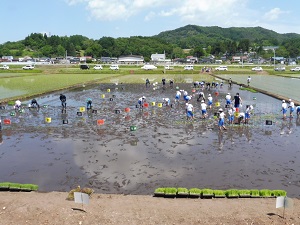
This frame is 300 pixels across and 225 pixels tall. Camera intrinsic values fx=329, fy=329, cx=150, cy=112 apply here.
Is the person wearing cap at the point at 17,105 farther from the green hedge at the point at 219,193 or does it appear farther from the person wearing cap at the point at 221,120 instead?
the green hedge at the point at 219,193

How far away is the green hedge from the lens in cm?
1121

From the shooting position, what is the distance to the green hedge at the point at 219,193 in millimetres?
11211

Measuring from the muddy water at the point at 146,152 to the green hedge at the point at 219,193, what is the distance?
93 cm

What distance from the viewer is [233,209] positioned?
10.2m

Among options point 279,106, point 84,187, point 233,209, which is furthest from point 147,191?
point 279,106

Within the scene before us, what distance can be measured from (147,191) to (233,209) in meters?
3.24

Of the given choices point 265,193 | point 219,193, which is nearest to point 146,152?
point 219,193

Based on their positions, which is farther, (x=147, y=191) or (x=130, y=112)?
(x=130, y=112)

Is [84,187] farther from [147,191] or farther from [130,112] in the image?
[130,112]

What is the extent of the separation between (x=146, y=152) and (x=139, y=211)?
6.40 metres

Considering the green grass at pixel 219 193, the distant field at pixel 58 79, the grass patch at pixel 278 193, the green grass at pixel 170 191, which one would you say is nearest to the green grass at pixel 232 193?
the green grass at pixel 219 193

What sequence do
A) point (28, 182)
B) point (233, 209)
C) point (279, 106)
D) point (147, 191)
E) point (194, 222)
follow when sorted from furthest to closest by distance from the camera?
point (279, 106)
point (28, 182)
point (147, 191)
point (233, 209)
point (194, 222)

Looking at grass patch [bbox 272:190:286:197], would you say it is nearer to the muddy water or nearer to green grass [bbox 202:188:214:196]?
the muddy water

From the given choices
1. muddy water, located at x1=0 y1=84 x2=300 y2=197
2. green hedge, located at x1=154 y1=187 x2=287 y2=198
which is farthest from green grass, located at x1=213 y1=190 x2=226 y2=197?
muddy water, located at x1=0 y1=84 x2=300 y2=197
